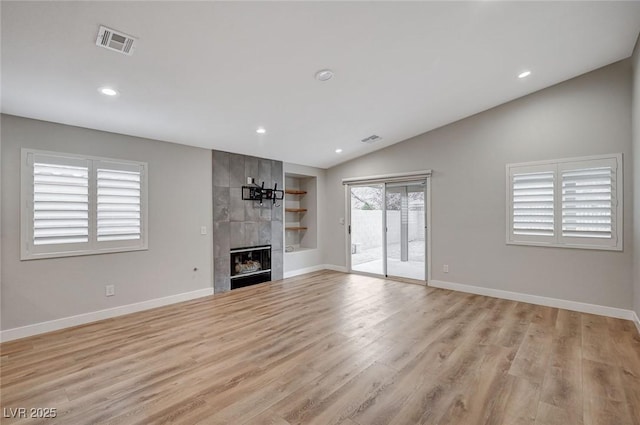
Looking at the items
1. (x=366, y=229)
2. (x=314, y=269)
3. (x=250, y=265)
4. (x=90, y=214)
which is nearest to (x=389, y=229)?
(x=366, y=229)

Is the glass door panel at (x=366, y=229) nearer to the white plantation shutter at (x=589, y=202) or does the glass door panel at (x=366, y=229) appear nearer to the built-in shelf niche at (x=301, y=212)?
the built-in shelf niche at (x=301, y=212)

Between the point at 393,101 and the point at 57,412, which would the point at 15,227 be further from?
the point at 393,101

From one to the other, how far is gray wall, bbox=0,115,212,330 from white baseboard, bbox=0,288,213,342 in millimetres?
54

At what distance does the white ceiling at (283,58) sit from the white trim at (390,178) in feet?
4.23

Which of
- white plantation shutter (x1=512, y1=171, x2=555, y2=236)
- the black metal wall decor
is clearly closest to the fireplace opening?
the black metal wall decor

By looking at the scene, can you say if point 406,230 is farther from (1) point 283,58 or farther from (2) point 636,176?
(1) point 283,58

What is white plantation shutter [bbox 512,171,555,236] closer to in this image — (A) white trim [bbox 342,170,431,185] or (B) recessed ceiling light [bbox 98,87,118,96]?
(A) white trim [bbox 342,170,431,185]

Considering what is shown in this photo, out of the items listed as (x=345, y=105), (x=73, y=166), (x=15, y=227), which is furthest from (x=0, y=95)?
(x=345, y=105)

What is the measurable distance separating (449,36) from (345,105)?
1434mm

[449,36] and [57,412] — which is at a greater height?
[449,36]

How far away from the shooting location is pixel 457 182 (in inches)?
193

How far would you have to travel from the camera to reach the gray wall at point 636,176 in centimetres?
316

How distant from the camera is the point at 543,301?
13.4ft

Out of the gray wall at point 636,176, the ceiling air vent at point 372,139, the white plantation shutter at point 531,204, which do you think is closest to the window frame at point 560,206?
the white plantation shutter at point 531,204
